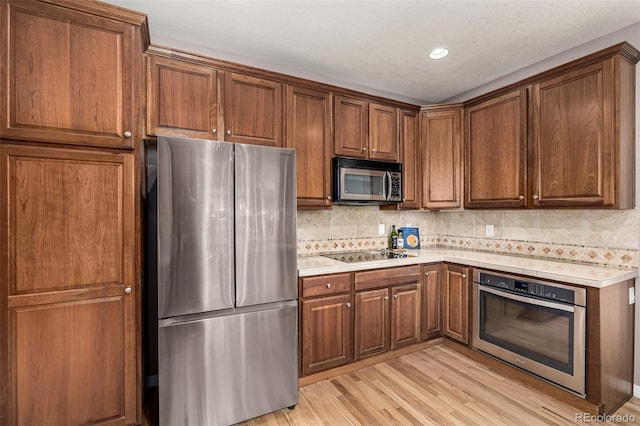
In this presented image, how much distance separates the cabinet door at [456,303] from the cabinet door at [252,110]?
199cm

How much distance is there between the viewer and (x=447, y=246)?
3.73 m

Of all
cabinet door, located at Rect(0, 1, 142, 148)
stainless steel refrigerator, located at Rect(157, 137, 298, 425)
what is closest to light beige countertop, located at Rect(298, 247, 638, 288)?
stainless steel refrigerator, located at Rect(157, 137, 298, 425)

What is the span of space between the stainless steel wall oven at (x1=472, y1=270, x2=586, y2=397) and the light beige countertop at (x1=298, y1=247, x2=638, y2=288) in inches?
2.8

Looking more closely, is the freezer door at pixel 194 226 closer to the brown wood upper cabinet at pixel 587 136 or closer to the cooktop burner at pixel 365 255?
the cooktop burner at pixel 365 255

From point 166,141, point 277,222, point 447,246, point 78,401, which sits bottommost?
point 78,401

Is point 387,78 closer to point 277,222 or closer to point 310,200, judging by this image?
point 310,200

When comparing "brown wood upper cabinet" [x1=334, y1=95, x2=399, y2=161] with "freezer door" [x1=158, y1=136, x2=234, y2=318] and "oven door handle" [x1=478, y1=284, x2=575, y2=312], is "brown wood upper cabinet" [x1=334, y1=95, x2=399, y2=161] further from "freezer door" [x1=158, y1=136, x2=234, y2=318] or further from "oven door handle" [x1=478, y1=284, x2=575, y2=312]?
"oven door handle" [x1=478, y1=284, x2=575, y2=312]

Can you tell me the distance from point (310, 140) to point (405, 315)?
1788mm

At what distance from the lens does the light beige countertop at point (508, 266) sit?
2096 mm

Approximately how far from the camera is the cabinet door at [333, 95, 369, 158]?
2.81 meters

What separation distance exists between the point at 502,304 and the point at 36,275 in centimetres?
310

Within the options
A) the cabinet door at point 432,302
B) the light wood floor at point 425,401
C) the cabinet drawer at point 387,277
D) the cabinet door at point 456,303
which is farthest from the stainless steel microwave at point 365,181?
the light wood floor at point 425,401

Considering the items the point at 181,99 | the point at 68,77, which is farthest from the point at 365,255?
the point at 68,77

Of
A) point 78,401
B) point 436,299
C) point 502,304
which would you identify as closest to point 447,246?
point 436,299
